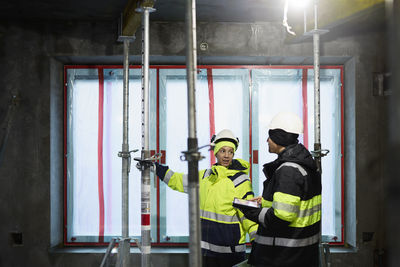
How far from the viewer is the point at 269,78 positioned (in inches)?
225

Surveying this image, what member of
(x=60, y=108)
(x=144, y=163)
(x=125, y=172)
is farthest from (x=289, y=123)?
(x=60, y=108)

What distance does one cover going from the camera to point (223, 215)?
12.9 ft

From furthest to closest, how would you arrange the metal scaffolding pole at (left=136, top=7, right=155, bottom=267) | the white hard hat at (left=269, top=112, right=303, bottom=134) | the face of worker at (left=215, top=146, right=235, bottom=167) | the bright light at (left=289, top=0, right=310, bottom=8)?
1. the bright light at (left=289, top=0, right=310, bottom=8)
2. the face of worker at (left=215, top=146, right=235, bottom=167)
3. the metal scaffolding pole at (left=136, top=7, right=155, bottom=267)
4. the white hard hat at (left=269, top=112, right=303, bottom=134)

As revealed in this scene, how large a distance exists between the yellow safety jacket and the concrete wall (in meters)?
1.54

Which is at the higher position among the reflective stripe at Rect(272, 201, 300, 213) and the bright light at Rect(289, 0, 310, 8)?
the bright light at Rect(289, 0, 310, 8)

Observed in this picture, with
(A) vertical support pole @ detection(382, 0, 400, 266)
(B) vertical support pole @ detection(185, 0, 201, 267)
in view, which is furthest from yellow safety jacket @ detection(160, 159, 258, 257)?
(A) vertical support pole @ detection(382, 0, 400, 266)

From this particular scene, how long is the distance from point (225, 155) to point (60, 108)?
2.60 metres

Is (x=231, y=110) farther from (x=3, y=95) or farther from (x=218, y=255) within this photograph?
(x=3, y=95)

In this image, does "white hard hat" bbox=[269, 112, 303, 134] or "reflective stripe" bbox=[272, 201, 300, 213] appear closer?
"reflective stripe" bbox=[272, 201, 300, 213]

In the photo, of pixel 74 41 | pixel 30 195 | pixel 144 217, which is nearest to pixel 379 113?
pixel 144 217

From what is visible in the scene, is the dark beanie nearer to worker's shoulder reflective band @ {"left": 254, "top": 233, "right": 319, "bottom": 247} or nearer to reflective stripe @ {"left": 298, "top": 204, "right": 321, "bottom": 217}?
reflective stripe @ {"left": 298, "top": 204, "right": 321, "bottom": 217}

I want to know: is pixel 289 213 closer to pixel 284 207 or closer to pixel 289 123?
pixel 284 207

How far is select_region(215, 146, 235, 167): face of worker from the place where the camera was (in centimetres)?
418

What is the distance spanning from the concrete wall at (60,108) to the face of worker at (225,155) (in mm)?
1668
